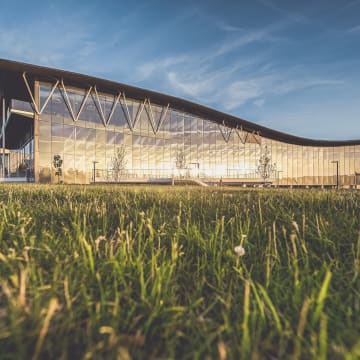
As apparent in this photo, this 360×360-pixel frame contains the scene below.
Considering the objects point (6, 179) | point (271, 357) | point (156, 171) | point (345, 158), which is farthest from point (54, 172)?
point (345, 158)

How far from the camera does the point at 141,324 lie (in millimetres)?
1233

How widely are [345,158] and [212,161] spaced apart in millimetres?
36254

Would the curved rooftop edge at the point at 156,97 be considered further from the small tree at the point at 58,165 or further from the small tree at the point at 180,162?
the small tree at the point at 58,165

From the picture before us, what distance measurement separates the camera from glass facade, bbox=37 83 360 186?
3456 centimetres

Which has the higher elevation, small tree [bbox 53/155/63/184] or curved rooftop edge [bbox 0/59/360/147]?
curved rooftop edge [bbox 0/59/360/147]

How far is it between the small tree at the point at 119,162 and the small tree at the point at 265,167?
86.4 ft

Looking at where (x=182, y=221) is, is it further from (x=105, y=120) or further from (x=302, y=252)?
(x=105, y=120)

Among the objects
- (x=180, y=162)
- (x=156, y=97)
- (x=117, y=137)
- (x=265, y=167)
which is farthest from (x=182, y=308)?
(x=265, y=167)

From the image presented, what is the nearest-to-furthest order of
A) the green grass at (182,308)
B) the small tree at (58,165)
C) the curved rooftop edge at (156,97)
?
the green grass at (182,308) < the curved rooftop edge at (156,97) < the small tree at (58,165)

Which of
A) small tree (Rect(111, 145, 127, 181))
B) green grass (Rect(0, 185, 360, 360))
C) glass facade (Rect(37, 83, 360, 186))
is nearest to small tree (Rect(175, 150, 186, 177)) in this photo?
glass facade (Rect(37, 83, 360, 186))

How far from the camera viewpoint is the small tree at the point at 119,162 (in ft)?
126

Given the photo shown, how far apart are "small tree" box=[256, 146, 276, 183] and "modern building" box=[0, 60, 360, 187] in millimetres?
190

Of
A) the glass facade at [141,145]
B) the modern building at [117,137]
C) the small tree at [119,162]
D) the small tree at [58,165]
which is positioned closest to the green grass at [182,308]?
the small tree at [58,165]

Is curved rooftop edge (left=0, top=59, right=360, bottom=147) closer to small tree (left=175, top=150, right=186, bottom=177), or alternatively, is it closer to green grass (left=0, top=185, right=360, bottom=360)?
small tree (left=175, top=150, right=186, bottom=177)
